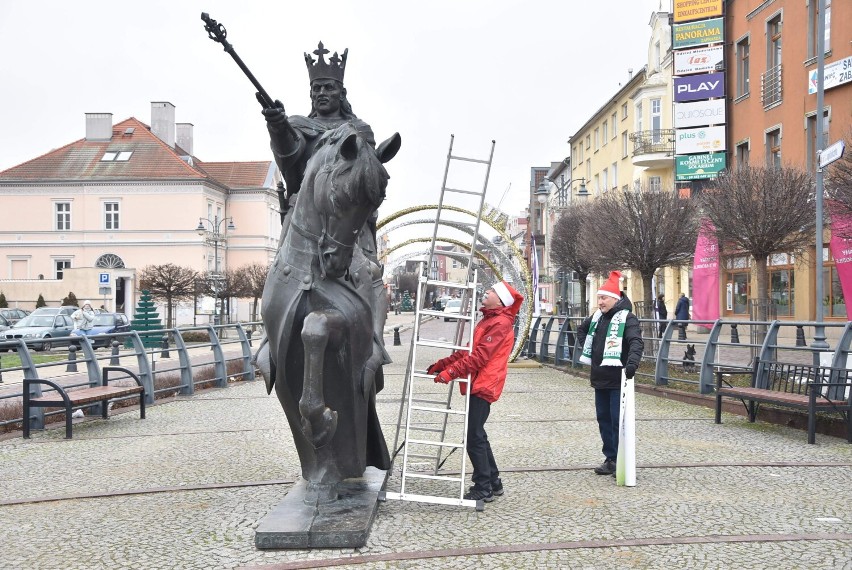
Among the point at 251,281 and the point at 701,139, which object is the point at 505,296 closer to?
the point at 701,139

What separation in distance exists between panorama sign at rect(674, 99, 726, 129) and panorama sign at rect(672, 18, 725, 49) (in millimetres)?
1987

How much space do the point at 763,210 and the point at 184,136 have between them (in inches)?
2242

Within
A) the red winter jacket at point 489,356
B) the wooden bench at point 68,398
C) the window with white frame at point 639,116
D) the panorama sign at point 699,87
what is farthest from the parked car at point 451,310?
the window with white frame at point 639,116

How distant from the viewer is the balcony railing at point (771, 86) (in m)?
28.1

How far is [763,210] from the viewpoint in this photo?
17.8 meters

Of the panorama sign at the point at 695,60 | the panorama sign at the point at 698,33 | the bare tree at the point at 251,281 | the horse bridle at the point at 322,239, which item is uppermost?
the panorama sign at the point at 698,33

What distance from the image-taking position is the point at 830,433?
965 cm

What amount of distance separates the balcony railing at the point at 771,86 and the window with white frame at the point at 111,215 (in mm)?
43178

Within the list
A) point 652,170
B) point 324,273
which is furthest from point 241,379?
point 652,170

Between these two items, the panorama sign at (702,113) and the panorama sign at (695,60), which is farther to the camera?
the panorama sign at (702,113)

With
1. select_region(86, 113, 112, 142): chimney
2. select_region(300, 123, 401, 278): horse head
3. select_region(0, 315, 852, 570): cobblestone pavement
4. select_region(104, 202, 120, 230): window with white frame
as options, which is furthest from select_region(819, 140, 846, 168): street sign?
select_region(86, 113, 112, 142): chimney

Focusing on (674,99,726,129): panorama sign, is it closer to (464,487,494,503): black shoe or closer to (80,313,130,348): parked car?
(80,313,130,348): parked car

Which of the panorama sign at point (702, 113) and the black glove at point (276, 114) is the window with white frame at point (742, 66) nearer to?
the panorama sign at point (702, 113)

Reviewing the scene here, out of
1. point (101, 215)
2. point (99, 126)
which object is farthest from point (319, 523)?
point (99, 126)
